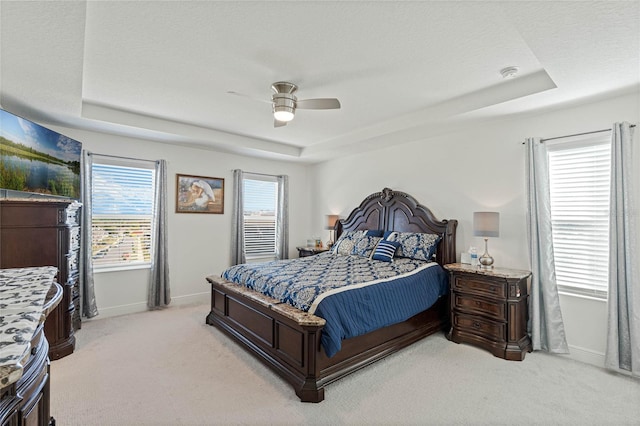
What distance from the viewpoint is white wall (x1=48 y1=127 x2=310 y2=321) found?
175 inches

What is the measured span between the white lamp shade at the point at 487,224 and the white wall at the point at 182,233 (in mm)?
3928

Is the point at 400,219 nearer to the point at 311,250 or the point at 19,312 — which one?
the point at 311,250

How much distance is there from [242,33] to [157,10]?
1.82 ft

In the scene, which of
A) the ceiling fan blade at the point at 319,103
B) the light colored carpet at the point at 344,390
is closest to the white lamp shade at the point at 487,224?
the light colored carpet at the point at 344,390

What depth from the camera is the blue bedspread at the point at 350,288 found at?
2.65 m

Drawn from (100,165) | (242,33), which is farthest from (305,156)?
(242,33)

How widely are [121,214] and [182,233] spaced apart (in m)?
0.91

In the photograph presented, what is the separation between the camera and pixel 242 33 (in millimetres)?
2285

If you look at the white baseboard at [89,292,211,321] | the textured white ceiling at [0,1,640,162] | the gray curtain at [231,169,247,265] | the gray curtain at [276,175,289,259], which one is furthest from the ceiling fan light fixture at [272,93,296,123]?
the white baseboard at [89,292,211,321]

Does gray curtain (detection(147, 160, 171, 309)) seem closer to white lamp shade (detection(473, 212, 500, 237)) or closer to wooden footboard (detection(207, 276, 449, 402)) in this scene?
wooden footboard (detection(207, 276, 449, 402))

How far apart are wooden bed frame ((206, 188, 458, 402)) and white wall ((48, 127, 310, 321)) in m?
1.36

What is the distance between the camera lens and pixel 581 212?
3.22 meters

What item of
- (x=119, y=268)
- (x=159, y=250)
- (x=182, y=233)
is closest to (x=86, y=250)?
(x=119, y=268)

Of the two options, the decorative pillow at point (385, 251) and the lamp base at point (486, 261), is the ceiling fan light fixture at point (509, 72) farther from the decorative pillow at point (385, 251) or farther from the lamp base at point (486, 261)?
the decorative pillow at point (385, 251)
